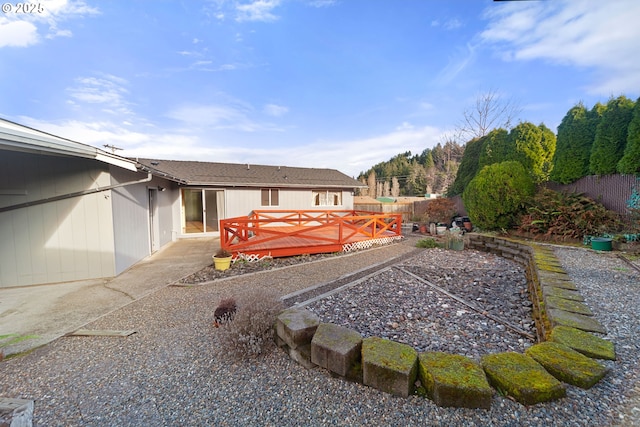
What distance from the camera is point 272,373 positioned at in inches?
90.7

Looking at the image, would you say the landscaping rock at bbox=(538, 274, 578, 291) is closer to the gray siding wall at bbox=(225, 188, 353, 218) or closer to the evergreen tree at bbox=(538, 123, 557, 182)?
the evergreen tree at bbox=(538, 123, 557, 182)

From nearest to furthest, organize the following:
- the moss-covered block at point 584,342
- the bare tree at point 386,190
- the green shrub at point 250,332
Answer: the moss-covered block at point 584,342, the green shrub at point 250,332, the bare tree at point 386,190

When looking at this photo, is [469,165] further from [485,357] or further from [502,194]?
[485,357]

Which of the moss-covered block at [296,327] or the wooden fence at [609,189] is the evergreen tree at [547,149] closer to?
the wooden fence at [609,189]

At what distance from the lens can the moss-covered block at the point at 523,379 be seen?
1.64m

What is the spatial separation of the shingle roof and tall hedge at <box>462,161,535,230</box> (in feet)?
21.5

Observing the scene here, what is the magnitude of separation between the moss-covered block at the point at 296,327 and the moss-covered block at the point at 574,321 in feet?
7.49

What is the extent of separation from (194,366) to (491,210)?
29.2 ft

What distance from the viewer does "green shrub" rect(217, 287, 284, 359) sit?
8.25ft

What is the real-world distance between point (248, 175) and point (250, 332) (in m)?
10.8

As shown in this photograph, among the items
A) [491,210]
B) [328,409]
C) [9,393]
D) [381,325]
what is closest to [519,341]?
[381,325]

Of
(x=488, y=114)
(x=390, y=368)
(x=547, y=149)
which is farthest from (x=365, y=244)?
(x=488, y=114)

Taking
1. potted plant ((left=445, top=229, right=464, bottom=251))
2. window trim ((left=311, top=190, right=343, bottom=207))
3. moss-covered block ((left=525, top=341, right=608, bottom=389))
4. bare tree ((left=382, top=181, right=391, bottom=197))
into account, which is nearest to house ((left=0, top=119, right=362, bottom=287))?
moss-covered block ((left=525, top=341, right=608, bottom=389))

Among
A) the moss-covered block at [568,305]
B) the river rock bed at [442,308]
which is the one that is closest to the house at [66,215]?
the river rock bed at [442,308]
